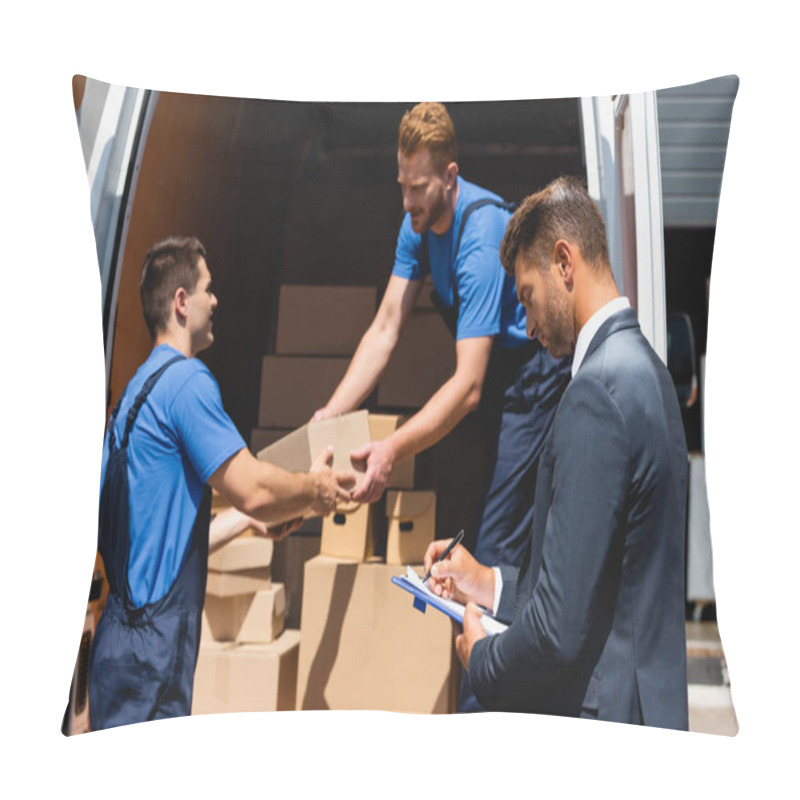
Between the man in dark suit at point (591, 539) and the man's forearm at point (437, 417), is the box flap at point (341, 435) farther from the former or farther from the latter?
the man in dark suit at point (591, 539)

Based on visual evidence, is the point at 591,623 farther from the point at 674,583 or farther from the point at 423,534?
the point at 423,534

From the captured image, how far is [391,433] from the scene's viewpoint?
6.66 feet

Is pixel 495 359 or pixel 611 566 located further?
pixel 495 359

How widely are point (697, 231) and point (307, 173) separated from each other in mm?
873

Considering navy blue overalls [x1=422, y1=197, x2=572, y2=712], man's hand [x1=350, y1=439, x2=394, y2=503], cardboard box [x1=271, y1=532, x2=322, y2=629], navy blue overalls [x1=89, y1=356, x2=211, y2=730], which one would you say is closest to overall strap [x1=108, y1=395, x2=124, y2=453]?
navy blue overalls [x1=89, y1=356, x2=211, y2=730]

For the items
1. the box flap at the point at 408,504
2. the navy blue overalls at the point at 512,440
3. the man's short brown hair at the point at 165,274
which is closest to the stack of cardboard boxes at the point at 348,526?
the box flap at the point at 408,504

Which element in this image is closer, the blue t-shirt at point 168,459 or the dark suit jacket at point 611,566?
the dark suit jacket at point 611,566

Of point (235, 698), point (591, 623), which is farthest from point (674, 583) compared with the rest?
point (235, 698)

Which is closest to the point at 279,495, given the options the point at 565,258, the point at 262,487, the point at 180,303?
the point at 262,487

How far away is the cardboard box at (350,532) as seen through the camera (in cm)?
203

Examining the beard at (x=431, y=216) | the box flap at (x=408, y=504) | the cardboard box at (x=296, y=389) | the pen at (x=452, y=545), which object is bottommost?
the pen at (x=452, y=545)

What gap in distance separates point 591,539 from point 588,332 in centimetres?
45

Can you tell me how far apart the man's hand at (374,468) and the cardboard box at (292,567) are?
117 mm

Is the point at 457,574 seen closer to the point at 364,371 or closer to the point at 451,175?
the point at 364,371
